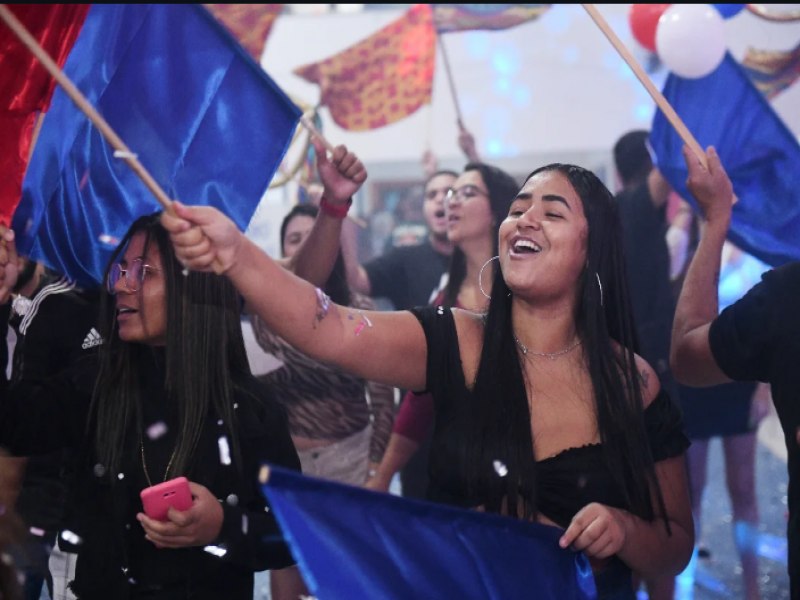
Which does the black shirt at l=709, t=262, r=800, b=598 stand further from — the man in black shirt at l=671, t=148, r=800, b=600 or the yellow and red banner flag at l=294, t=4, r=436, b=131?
the yellow and red banner flag at l=294, t=4, r=436, b=131

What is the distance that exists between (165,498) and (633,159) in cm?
306

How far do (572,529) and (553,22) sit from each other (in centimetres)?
679

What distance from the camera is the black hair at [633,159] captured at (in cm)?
446

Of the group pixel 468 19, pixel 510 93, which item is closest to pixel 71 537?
pixel 468 19

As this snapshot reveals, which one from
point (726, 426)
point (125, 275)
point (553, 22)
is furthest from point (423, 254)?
point (553, 22)

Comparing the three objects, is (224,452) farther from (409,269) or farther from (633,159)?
(633,159)

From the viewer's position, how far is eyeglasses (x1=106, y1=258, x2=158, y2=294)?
7.68 feet

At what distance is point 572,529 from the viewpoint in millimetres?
2021

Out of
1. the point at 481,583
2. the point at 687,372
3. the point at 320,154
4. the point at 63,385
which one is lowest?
the point at 481,583

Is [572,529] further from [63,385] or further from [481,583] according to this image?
[63,385]

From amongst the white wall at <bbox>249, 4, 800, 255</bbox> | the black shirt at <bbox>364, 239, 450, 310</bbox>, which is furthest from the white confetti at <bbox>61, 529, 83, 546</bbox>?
the white wall at <bbox>249, 4, 800, 255</bbox>

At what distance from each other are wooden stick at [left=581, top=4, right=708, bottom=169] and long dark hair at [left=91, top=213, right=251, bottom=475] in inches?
40.3

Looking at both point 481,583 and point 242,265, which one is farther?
point 481,583

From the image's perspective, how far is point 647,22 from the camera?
4.70m
